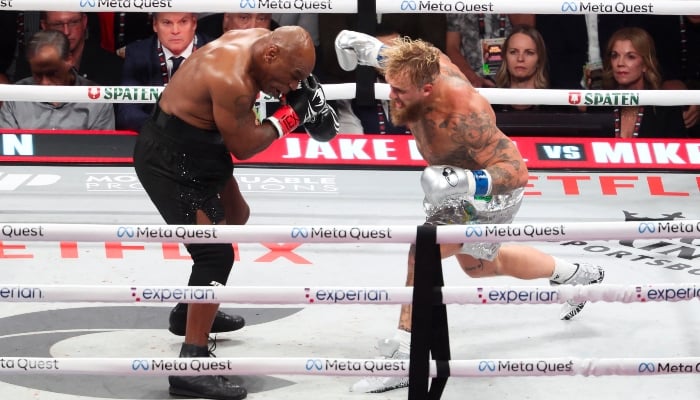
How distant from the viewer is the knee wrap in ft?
14.6

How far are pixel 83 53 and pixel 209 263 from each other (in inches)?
110

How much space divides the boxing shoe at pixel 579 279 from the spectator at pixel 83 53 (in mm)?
2976

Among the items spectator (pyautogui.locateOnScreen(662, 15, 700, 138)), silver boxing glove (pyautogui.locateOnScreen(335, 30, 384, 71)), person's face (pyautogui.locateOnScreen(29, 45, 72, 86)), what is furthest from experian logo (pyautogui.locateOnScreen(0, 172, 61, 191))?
spectator (pyautogui.locateOnScreen(662, 15, 700, 138))

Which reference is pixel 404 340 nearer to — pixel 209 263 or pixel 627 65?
pixel 209 263

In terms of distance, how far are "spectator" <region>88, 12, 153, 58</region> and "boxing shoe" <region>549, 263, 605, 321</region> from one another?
3.13 meters

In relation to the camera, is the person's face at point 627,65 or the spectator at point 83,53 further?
the spectator at point 83,53

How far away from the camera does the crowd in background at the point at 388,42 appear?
6.57 meters

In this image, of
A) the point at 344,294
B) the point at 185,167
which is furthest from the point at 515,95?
the point at 344,294

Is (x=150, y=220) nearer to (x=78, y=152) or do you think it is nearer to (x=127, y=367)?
(x=78, y=152)

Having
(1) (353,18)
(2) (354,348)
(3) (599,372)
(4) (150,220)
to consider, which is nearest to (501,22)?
(1) (353,18)

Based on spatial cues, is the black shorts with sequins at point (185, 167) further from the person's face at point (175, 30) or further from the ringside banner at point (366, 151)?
the person's face at point (175, 30)

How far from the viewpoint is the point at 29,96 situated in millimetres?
5797

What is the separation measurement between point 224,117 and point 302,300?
932 millimetres

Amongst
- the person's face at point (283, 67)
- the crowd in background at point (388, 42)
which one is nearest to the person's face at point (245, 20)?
the crowd in background at point (388, 42)
